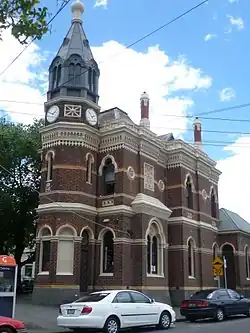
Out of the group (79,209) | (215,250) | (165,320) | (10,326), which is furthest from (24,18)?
(215,250)

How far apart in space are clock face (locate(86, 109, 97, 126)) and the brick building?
77mm

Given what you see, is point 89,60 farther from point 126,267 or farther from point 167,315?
point 167,315

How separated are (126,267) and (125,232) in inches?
75.0

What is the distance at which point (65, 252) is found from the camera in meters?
24.8

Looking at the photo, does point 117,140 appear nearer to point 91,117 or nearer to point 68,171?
point 91,117

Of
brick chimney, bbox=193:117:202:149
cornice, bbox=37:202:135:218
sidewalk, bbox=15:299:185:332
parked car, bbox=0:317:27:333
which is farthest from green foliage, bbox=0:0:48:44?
brick chimney, bbox=193:117:202:149

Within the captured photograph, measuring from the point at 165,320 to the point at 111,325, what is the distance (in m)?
2.85

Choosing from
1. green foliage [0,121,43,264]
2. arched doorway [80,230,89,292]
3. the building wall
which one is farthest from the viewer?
green foliage [0,121,43,264]

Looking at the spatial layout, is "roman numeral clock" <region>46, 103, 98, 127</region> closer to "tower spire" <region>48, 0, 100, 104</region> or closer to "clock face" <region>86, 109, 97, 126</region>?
"clock face" <region>86, 109, 97, 126</region>

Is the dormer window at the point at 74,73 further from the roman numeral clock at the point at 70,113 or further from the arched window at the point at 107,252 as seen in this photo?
the arched window at the point at 107,252

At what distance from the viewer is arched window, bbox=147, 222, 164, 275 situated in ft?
88.2

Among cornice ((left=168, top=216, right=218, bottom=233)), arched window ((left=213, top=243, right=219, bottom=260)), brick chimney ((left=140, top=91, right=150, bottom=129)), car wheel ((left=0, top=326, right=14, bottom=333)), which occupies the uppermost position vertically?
brick chimney ((left=140, top=91, right=150, bottom=129))

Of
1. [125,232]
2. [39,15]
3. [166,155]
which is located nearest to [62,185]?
[125,232]

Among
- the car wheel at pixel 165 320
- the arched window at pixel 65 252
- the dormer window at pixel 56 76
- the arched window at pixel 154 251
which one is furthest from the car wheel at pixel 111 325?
the dormer window at pixel 56 76
